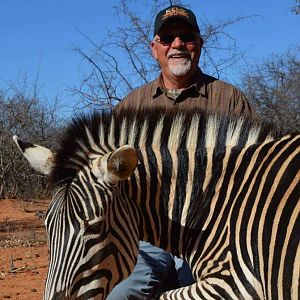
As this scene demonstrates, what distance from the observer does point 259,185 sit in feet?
8.61

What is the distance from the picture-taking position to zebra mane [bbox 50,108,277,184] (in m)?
2.85

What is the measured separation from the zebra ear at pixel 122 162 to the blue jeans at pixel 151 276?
1.33 m

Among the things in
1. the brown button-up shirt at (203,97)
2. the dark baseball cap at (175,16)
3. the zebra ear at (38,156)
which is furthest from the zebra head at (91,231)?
the dark baseball cap at (175,16)

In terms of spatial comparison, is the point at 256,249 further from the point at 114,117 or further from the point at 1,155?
the point at 1,155

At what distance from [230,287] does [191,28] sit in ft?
6.85

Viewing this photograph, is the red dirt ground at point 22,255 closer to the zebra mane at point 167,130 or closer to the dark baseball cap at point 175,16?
the dark baseball cap at point 175,16

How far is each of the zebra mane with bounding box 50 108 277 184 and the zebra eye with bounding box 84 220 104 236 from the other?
450mm

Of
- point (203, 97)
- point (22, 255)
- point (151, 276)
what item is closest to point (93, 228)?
point (151, 276)

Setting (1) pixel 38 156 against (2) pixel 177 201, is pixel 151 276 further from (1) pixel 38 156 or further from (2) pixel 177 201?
(1) pixel 38 156

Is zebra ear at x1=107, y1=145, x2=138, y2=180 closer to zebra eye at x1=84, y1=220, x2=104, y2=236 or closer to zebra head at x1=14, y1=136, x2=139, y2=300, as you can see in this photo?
zebra head at x1=14, y1=136, x2=139, y2=300

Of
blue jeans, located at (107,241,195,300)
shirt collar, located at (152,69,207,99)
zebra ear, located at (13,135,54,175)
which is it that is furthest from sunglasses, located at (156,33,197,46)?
zebra ear, located at (13,135,54,175)

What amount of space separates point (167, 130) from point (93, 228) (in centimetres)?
68

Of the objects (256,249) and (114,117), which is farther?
(114,117)

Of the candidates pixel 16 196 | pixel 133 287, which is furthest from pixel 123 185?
pixel 16 196
